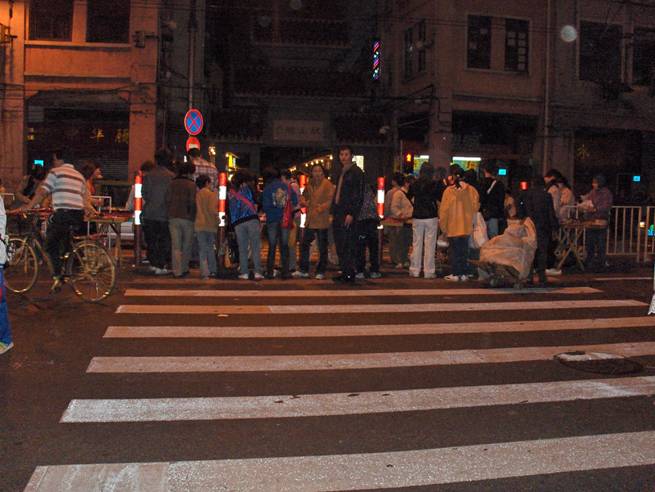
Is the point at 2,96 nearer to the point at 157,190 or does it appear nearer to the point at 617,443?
the point at 157,190

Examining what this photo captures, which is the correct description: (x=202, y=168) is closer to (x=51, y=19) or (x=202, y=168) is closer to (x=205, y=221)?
(x=205, y=221)

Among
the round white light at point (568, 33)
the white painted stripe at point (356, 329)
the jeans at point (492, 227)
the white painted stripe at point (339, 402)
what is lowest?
the white painted stripe at point (339, 402)

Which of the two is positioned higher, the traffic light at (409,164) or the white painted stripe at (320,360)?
the traffic light at (409,164)

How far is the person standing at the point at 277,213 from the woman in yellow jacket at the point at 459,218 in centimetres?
273

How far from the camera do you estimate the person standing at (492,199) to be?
13242 millimetres

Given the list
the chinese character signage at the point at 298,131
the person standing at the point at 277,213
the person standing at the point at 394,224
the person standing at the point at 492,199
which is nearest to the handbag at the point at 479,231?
the person standing at the point at 492,199

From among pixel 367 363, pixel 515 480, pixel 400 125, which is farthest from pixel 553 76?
pixel 515 480

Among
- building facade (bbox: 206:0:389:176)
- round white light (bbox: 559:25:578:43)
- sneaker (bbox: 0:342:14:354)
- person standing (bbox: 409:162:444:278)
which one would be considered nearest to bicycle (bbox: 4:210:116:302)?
sneaker (bbox: 0:342:14:354)

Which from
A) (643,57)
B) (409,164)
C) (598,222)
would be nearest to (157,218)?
(598,222)

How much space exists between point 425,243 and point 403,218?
1.31 meters

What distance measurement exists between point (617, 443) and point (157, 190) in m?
9.44

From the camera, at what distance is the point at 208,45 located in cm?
3466

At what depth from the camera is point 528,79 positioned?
29.5 meters

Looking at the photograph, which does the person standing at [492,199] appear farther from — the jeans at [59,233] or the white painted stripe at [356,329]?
the jeans at [59,233]
